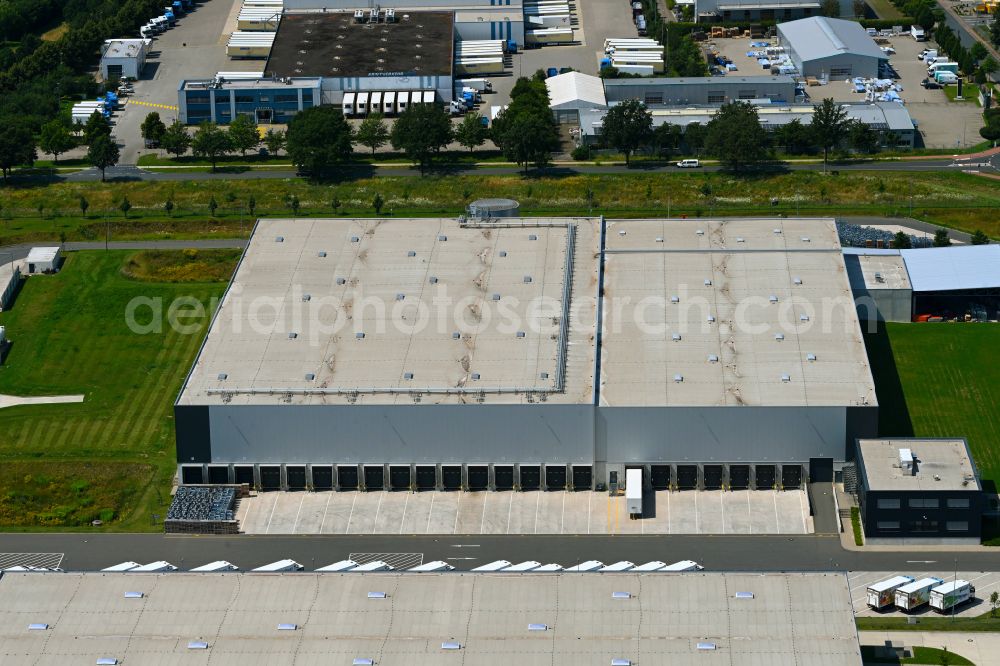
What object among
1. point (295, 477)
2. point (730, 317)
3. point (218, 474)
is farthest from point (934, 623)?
point (218, 474)

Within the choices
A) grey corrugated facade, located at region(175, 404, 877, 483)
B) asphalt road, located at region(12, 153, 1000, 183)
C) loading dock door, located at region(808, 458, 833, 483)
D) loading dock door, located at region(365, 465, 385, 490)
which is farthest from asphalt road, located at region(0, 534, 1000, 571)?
asphalt road, located at region(12, 153, 1000, 183)

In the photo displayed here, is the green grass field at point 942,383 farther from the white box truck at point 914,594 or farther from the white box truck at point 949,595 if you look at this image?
the white box truck at point 914,594

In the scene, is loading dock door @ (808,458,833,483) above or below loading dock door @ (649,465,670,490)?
above

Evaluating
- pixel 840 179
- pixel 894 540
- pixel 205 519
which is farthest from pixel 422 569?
pixel 840 179

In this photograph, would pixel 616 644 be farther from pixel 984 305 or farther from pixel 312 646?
pixel 984 305

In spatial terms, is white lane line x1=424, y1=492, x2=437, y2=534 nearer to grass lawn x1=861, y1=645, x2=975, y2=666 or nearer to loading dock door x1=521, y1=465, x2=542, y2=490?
loading dock door x1=521, y1=465, x2=542, y2=490

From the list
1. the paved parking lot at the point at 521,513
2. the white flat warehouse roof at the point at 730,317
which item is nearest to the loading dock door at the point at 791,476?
the paved parking lot at the point at 521,513

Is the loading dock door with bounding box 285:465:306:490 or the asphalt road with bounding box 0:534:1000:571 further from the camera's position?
the loading dock door with bounding box 285:465:306:490

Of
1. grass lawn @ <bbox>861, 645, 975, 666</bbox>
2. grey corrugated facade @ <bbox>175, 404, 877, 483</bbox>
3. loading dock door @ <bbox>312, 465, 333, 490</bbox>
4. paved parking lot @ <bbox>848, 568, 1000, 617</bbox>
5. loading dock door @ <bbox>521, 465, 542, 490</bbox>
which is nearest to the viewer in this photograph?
grass lawn @ <bbox>861, 645, 975, 666</bbox>
